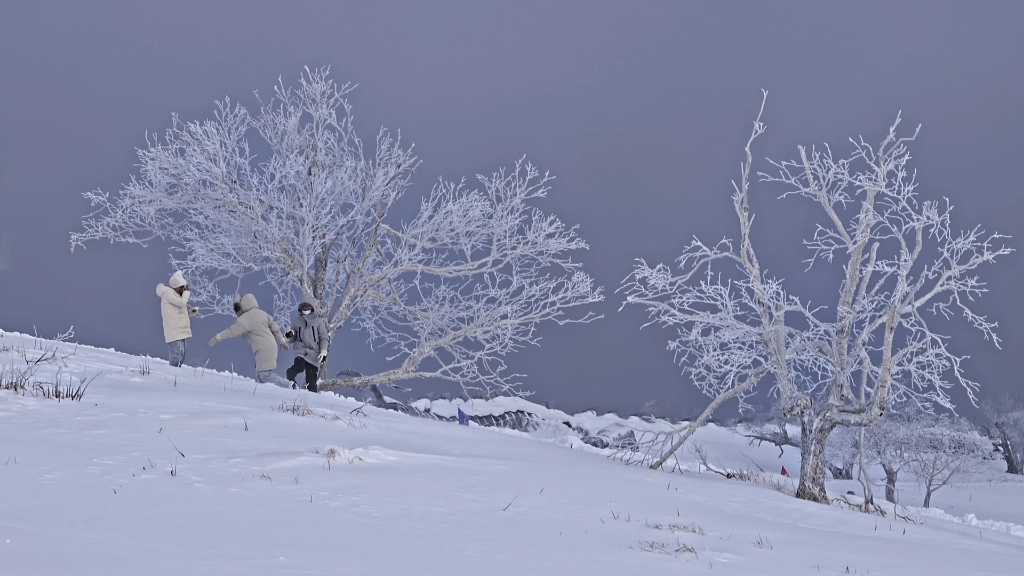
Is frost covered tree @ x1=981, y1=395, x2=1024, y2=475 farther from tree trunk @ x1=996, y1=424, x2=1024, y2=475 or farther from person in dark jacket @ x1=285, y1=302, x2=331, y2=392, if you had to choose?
person in dark jacket @ x1=285, y1=302, x2=331, y2=392

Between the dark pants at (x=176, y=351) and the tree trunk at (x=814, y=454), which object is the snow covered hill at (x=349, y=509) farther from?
the dark pants at (x=176, y=351)

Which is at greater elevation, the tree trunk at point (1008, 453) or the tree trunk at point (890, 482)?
the tree trunk at point (1008, 453)

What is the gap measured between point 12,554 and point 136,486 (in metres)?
1.31

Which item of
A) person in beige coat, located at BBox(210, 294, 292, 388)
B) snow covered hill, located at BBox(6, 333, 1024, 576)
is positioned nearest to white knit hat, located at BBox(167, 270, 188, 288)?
person in beige coat, located at BBox(210, 294, 292, 388)

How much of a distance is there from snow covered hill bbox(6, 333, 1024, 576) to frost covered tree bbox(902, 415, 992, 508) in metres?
27.1

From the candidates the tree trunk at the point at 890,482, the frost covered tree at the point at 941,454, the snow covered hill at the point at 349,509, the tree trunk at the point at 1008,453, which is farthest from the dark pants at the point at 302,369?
the tree trunk at the point at 1008,453

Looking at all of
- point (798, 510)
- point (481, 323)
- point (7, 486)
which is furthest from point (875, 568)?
point (481, 323)

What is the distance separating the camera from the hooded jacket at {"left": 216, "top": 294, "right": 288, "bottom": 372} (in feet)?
44.2

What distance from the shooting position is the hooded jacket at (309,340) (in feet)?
49.1

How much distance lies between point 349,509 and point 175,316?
9342mm

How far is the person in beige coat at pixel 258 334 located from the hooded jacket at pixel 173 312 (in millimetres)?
814

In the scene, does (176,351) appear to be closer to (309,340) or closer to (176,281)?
(176,281)

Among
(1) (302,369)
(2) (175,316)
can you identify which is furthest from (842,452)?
(2) (175,316)

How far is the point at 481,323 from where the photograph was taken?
60.5ft
